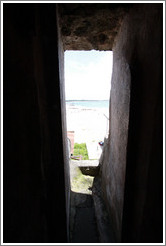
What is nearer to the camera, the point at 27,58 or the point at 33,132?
the point at 27,58

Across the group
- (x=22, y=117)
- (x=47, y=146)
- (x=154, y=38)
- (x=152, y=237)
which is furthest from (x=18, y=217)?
(x=154, y=38)

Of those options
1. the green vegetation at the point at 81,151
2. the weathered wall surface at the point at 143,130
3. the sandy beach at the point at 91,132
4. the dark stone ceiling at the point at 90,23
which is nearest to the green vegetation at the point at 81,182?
the sandy beach at the point at 91,132

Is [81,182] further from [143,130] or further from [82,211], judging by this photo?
[143,130]

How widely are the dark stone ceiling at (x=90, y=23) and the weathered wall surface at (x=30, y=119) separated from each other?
0.39 m

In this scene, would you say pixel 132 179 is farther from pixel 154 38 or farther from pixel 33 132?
pixel 154 38

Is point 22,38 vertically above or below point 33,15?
below

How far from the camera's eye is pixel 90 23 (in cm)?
186

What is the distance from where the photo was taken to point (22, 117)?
1.39 meters

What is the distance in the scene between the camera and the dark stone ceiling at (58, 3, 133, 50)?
158cm

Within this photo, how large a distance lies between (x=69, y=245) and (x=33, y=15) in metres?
2.84

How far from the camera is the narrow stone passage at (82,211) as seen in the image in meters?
2.38

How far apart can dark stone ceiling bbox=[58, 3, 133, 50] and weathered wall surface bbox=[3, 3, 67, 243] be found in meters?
0.39

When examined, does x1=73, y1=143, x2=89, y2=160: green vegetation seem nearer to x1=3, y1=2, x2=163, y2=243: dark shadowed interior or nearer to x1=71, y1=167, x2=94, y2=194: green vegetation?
x1=71, y1=167, x2=94, y2=194: green vegetation

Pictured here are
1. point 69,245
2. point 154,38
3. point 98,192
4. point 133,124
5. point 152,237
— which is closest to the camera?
point 154,38
